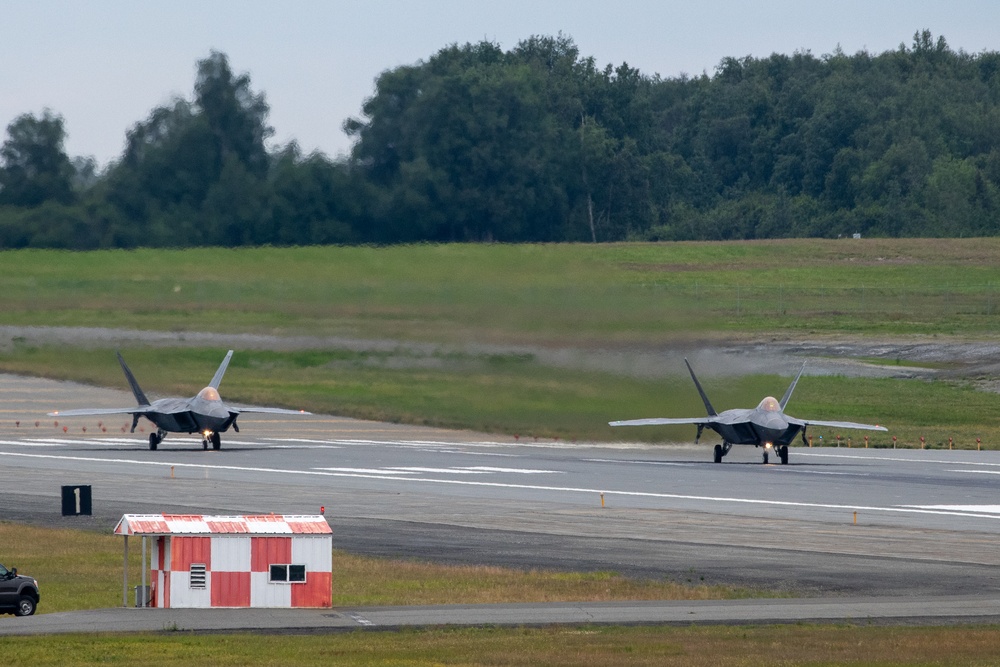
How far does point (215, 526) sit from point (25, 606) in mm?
3590

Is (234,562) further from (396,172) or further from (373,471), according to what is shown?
(396,172)

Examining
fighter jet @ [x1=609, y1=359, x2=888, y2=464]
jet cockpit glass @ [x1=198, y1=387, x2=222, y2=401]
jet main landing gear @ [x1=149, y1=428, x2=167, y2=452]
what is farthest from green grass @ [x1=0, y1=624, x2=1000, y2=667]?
jet main landing gear @ [x1=149, y1=428, x2=167, y2=452]

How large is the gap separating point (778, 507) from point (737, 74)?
437ft

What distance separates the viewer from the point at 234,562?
1092 inches

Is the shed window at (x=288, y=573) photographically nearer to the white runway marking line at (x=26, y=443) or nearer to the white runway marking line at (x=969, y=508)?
the white runway marking line at (x=969, y=508)

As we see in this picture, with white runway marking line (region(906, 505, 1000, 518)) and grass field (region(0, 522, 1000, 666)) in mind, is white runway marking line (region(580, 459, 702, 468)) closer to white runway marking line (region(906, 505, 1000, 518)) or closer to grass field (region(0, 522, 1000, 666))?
white runway marking line (region(906, 505, 1000, 518))

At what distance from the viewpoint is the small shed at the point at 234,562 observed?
27.6 metres

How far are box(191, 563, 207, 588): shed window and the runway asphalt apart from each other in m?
4.14

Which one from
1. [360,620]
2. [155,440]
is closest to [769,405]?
[155,440]

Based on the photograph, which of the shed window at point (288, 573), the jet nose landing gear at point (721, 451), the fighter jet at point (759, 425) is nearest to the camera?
the shed window at point (288, 573)

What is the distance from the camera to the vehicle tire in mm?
27156

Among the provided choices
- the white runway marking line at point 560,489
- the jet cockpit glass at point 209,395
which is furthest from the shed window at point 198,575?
the jet cockpit glass at point 209,395

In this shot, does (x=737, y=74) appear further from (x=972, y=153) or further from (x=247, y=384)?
(x=247, y=384)

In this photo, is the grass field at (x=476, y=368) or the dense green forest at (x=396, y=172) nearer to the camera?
the grass field at (x=476, y=368)
